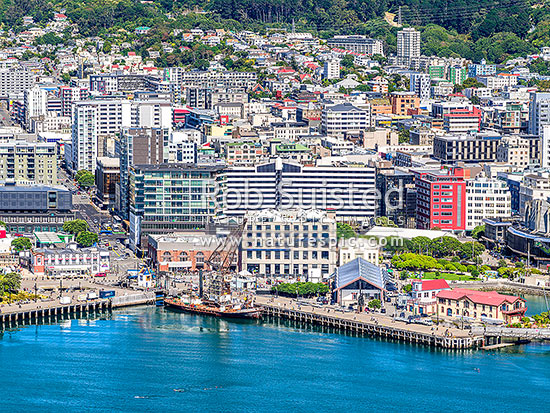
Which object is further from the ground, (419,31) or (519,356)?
(419,31)

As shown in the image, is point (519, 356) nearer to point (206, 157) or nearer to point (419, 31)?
point (206, 157)

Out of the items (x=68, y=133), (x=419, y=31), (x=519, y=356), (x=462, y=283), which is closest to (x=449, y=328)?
(x=519, y=356)

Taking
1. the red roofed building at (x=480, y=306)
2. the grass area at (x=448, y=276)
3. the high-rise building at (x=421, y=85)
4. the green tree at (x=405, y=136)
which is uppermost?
the high-rise building at (x=421, y=85)

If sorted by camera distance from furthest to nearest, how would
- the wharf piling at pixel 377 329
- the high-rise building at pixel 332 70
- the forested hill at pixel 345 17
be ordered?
1. the forested hill at pixel 345 17
2. the high-rise building at pixel 332 70
3. the wharf piling at pixel 377 329

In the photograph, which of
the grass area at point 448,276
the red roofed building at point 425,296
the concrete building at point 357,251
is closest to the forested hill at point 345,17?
the grass area at point 448,276

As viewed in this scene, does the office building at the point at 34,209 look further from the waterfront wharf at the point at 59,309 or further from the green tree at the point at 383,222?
the green tree at the point at 383,222

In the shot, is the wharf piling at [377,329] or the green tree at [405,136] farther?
the green tree at [405,136]

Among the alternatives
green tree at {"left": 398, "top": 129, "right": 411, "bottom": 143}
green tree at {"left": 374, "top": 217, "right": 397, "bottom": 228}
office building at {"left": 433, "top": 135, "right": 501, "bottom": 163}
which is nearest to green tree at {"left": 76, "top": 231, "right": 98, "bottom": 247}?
green tree at {"left": 374, "top": 217, "right": 397, "bottom": 228}
